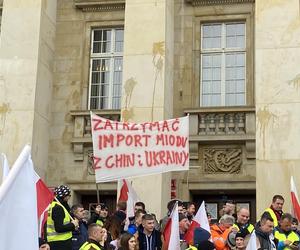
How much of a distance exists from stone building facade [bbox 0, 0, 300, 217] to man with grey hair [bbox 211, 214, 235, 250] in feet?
11.3

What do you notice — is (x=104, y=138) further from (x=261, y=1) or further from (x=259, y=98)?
(x=261, y=1)

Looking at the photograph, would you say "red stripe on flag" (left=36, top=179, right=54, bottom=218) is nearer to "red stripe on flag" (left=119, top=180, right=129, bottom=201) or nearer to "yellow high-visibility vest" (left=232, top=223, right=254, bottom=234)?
"yellow high-visibility vest" (left=232, top=223, right=254, bottom=234)

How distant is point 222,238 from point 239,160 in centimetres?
721

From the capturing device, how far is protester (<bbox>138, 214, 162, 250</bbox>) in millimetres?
8898

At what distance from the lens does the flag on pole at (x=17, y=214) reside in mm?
4312

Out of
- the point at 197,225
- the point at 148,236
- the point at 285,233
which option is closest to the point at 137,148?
the point at 197,225

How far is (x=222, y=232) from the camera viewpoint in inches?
386

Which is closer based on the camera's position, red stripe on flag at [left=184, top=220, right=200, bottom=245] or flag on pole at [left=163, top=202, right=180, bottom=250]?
flag on pole at [left=163, top=202, right=180, bottom=250]

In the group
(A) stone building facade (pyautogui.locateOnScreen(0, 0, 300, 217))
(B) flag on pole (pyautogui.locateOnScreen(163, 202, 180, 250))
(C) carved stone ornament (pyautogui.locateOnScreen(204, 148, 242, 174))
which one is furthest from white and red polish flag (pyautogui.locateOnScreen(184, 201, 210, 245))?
(C) carved stone ornament (pyautogui.locateOnScreen(204, 148, 242, 174))

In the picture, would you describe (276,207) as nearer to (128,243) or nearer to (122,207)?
(122,207)

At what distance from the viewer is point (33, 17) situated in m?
15.7

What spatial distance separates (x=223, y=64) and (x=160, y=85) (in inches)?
129

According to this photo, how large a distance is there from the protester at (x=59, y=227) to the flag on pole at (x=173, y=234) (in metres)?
1.37

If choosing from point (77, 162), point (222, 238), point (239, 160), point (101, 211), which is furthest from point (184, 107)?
point (222, 238)
